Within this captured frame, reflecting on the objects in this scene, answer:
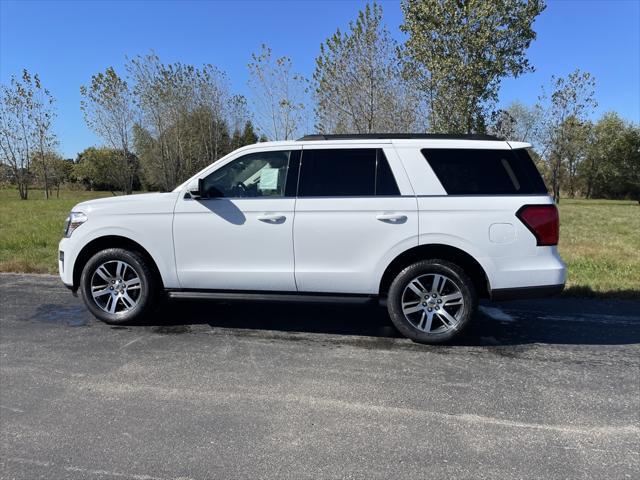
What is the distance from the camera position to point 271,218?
4.97m

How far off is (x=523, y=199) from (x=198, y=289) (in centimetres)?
339

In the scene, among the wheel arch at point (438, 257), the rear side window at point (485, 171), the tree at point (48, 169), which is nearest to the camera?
the rear side window at point (485, 171)

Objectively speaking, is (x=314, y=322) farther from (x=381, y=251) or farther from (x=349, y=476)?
(x=349, y=476)

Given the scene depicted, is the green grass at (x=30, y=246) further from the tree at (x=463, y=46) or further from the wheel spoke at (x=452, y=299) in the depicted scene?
the tree at (x=463, y=46)

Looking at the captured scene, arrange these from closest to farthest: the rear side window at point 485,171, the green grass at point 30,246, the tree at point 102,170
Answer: the rear side window at point 485,171 → the green grass at point 30,246 → the tree at point 102,170

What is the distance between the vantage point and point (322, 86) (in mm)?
21656

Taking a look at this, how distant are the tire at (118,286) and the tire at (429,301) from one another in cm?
261

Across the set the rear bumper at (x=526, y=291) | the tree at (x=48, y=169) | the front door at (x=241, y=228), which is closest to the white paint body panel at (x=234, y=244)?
the front door at (x=241, y=228)

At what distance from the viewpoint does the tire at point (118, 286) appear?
17.4 ft

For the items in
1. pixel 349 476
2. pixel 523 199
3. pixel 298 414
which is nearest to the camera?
pixel 349 476

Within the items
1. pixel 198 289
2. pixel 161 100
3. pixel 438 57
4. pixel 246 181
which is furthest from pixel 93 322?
pixel 161 100

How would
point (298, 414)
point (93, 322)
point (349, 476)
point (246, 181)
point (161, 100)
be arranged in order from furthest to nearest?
point (161, 100)
point (93, 322)
point (246, 181)
point (298, 414)
point (349, 476)

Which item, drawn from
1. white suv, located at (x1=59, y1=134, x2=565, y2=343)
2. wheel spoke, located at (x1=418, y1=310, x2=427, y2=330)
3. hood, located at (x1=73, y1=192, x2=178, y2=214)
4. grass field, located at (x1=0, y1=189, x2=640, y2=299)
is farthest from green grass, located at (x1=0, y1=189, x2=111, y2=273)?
wheel spoke, located at (x1=418, y1=310, x2=427, y2=330)

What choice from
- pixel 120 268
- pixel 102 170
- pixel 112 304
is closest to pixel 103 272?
pixel 120 268
